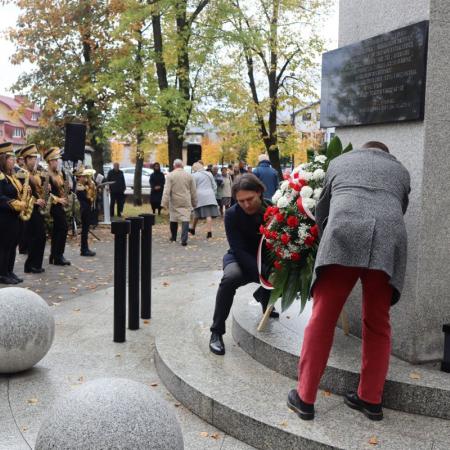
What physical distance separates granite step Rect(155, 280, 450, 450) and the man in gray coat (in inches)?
5.7

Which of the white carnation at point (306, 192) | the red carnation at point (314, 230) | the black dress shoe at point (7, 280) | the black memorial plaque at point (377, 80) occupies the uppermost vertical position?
the black memorial plaque at point (377, 80)

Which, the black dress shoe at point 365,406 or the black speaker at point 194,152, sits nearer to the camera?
the black dress shoe at point 365,406

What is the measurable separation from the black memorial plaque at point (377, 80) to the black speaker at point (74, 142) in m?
9.56

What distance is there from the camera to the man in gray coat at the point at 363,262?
143 inches

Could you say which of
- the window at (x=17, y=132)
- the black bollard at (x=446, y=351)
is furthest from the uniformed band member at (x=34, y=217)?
the window at (x=17, y=132)

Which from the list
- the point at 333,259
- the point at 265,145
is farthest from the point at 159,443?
the point at 265,145

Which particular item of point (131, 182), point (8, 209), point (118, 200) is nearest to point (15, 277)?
point (8, 209)

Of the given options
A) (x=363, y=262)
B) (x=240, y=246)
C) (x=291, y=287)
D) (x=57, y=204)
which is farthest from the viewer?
(x=57, y=204)

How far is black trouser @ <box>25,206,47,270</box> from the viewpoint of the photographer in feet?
32.8

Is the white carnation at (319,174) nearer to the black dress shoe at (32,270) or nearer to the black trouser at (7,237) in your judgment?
the black trouser at (7,237)

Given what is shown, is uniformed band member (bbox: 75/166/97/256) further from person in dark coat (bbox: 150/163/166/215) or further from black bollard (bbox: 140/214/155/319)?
person in dark coat (bbox: 150/163/166/215)

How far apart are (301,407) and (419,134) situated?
2087 mm

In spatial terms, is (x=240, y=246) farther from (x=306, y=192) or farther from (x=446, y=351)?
(x=446, y=351)

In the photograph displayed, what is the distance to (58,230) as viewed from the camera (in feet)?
35.1
